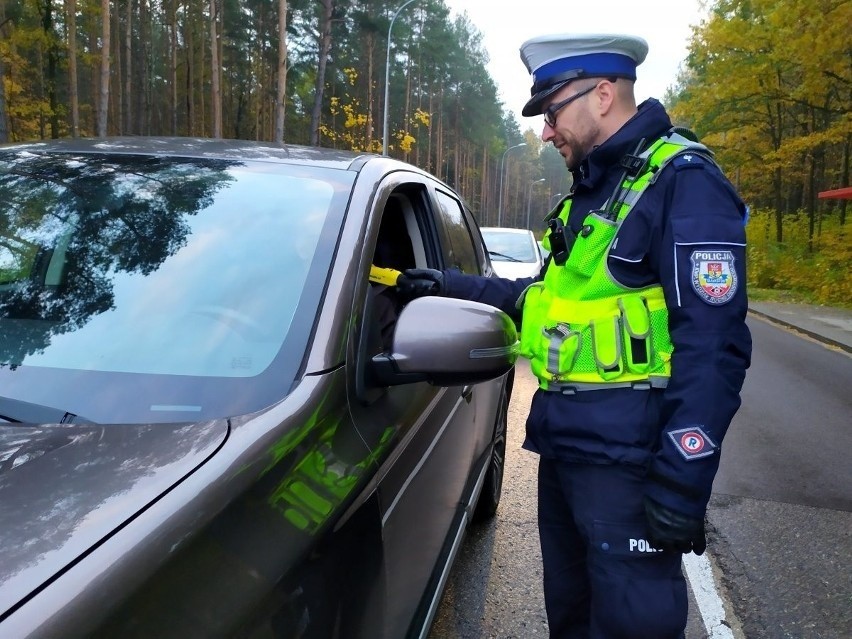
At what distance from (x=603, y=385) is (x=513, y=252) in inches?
454

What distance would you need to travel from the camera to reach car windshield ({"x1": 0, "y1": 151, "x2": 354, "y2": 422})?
145cm

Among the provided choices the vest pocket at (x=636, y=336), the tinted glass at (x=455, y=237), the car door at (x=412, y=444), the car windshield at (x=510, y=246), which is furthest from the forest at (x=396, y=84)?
the vest pocket at (x=636, y=336)

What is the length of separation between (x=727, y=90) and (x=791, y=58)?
2.22m

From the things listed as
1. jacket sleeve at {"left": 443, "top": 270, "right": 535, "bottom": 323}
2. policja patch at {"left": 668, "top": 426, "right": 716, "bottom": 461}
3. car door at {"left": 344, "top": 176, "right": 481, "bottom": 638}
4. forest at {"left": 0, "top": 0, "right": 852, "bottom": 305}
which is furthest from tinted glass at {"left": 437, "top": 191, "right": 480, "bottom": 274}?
forest at {"left": 0, "top": 0, "right": 852, "bottom": 305}

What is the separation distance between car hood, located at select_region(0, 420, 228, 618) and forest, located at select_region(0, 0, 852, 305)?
14441mm

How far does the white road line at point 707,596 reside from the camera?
2.99 m

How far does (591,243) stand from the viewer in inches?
72.1

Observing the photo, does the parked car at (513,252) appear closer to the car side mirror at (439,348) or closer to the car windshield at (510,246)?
the car windshield at (510,246)

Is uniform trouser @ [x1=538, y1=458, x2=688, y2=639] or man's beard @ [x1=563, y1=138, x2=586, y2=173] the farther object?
man's beard @ [x1=563, y1=138, x2=586, y2=173]

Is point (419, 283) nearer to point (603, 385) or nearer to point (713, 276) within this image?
point (603, 385)

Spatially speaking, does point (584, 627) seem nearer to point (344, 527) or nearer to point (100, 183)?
point (344, 527)

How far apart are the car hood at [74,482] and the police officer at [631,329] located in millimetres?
998

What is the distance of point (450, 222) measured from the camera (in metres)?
3.36

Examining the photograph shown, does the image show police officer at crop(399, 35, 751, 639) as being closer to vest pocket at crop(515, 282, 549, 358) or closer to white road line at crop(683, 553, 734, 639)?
vest pocket at crop(515, 282, 549, 358)
